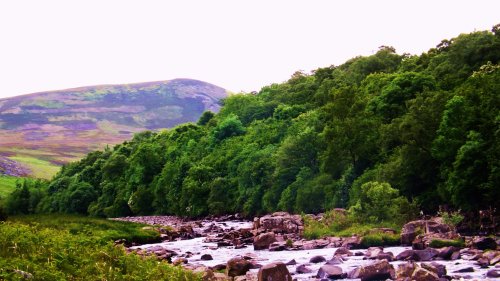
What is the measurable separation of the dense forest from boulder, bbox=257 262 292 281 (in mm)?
32297

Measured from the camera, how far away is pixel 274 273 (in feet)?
113

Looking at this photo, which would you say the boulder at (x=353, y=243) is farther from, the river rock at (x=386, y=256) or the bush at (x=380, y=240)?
the river rock at (x=386, y=256)

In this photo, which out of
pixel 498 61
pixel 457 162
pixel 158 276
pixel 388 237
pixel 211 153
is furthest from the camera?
pixel 211 153

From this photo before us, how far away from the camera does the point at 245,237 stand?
71125mm

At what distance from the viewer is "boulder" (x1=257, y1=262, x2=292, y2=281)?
34062mm

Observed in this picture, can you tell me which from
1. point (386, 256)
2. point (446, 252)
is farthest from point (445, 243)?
point (386, 256)

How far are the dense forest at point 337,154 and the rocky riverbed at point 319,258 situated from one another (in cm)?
1265

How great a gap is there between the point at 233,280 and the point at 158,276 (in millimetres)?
8870

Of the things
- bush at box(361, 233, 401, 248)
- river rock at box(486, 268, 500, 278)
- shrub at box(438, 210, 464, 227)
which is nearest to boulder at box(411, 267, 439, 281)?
river rock at box(486, 268, 500, 278)

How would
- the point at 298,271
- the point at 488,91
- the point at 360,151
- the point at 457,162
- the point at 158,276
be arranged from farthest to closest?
1. the point at 360,151
2. the point at 488,91
3. the point at 457,162
4. the point at 298,271
5. the point at 158,276

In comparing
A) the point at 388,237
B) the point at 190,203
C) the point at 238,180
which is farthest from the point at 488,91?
the point at 190,203

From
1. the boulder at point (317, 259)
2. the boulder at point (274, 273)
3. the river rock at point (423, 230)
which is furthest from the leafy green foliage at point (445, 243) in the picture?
the boulder at point (274, 273)

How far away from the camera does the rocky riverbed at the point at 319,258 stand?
35.9 m

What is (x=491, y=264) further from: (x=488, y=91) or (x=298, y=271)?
(x=488, y=91)
